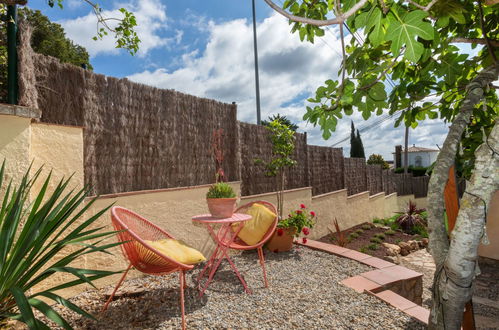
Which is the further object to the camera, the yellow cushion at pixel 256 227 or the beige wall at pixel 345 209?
the beige wall at pixel 345 209

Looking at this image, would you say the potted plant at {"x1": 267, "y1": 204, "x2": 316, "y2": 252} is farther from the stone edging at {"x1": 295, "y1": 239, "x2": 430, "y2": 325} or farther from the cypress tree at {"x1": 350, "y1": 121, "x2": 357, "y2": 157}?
the cypress tree at {"x1": 350, "y1": 121, "x2": 357, "y2": 157}

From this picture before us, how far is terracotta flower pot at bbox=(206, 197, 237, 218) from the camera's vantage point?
3295 mm

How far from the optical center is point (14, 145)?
2.64 m

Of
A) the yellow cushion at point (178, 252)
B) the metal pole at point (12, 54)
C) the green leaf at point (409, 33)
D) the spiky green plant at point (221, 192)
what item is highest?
the metal pole at point (12, 54)

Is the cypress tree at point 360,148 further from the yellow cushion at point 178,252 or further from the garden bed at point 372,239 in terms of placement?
the yellow cushion at point 178,252

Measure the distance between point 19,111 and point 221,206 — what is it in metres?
1.97

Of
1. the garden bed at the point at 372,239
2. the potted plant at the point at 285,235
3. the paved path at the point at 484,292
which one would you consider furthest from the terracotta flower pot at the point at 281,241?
the garden bed at the point at 372,239

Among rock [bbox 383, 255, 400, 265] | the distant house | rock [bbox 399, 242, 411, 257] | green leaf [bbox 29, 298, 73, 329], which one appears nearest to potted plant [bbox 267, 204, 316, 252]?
rock [bbox 383, 255, 400, 265]

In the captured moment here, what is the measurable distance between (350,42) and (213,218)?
2227 millimetres

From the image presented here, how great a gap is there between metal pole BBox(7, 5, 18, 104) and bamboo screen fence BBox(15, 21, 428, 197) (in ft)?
0.17

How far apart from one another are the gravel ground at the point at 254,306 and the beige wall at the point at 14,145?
4.14ft

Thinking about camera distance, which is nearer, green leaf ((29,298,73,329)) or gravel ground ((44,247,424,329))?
green leaf ((29,298,73,329))

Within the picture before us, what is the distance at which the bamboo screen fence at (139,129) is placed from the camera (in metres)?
3.07

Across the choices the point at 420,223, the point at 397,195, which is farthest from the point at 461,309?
the point at 397,195
